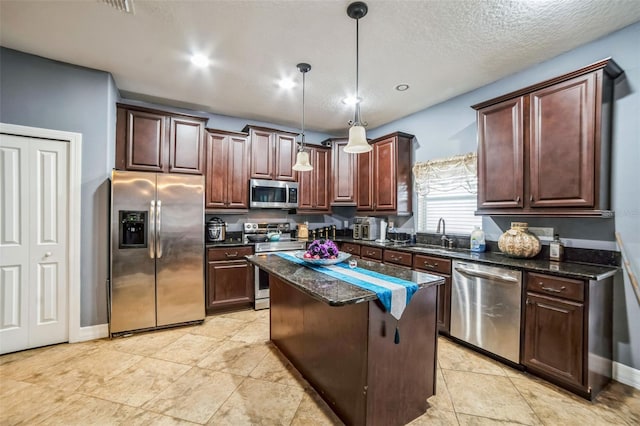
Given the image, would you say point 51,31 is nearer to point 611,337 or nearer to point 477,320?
point 477,320

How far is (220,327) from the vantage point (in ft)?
11.1

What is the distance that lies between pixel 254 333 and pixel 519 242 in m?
2.96

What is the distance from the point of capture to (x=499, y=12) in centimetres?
211

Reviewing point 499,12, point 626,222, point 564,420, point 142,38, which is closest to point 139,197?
point 142,38

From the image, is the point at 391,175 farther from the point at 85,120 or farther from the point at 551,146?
the point at 85,120

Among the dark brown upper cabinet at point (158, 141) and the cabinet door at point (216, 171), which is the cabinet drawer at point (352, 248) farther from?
the dark brown upper cabinet at point (158, 141)

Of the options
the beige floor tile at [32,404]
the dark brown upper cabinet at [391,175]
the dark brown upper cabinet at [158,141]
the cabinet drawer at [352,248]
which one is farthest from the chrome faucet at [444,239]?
the beige floor tile at [32,404]

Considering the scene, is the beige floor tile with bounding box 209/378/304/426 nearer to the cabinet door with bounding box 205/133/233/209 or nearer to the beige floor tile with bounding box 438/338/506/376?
the beige floor tile with bounding box 438/338/506/376

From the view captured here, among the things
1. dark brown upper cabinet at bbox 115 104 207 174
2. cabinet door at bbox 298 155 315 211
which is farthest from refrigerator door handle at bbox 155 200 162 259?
cabinet door at bbox 298 155 315 211

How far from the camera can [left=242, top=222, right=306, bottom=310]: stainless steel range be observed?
3996mm

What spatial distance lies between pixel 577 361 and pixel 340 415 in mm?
1802

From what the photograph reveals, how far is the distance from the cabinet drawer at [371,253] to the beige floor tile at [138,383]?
2537mm

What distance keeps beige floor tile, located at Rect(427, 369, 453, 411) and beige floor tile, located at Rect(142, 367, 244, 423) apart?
4.93 ft

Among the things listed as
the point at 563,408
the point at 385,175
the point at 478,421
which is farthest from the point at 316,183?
the point at 563,408
